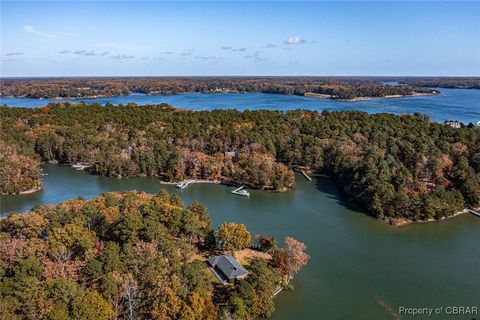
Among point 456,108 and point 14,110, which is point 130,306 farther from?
point 456,108

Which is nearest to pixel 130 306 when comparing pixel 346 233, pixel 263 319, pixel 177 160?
pixel 263 319

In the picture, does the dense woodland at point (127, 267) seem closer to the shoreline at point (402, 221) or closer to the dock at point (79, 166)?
the shoreline at point (402, 221)

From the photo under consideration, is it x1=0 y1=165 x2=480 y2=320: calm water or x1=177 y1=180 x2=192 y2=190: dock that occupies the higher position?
x1=177 y1=180 x2=192 y2=190: dock

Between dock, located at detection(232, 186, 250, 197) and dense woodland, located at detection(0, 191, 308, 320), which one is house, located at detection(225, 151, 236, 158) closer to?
dock, located at detection(232, 186, 250, 197)

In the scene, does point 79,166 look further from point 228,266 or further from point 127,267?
point 228,266

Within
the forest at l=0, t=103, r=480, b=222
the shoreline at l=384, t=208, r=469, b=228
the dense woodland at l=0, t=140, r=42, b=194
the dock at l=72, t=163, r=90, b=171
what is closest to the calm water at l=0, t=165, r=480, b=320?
the shoreline at l=384, t=208, r=469, b=228

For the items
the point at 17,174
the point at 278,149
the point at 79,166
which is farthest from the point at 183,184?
the point at 17,174
